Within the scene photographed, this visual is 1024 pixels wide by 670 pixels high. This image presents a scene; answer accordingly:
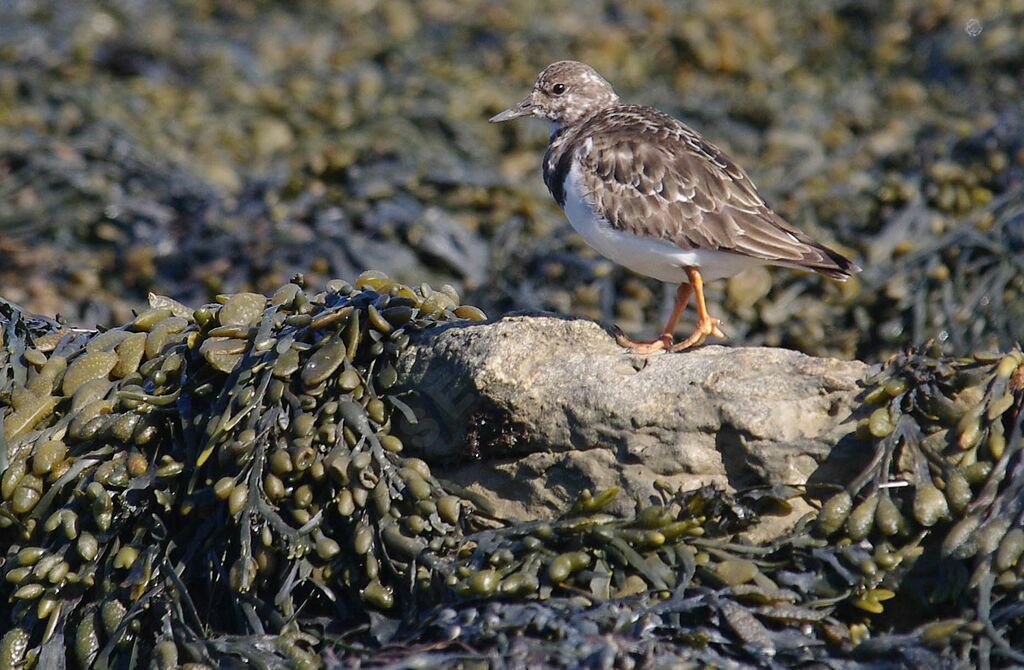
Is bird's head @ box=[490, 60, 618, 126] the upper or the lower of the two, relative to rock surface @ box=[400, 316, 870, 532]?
upper

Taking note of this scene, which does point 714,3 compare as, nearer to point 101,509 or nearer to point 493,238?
point 493,238

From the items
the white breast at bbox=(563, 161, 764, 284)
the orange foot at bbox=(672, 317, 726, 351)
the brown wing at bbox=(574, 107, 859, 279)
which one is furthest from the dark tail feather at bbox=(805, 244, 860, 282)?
the orange foot at bbox=(672, 317, 726, 351)

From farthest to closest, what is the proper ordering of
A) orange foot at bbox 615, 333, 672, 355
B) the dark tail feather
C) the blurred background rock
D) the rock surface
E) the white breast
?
the blurred background rock < the white breast < the dark tail feather < orange foot at bbox 615, 333, 672, 355 < the rock surface

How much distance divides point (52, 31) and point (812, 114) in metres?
5.13

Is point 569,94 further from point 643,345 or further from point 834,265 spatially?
point 643,345

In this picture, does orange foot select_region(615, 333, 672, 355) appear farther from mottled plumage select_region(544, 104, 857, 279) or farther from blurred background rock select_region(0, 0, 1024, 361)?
blurred background rock select_region(0, 0, 1024, 361)

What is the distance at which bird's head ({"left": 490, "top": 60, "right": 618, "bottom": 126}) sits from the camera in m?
4.96

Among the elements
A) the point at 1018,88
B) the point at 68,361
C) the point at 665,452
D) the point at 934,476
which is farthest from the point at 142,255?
the point at 1018,88

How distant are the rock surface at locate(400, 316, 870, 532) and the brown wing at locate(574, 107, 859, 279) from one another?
550 mm

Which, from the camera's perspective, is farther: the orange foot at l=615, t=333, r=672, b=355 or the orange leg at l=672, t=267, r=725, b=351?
the orange leg at l=672, t=267, r=725, b=351

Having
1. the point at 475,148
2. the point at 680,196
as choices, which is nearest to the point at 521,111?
the point at 680,196

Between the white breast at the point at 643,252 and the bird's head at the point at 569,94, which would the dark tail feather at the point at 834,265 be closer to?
the white breast at the point at 643,252

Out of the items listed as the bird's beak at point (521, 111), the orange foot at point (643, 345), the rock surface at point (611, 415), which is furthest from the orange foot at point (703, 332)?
the bird's beak at point (521, 111)

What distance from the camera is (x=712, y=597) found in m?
3.05
